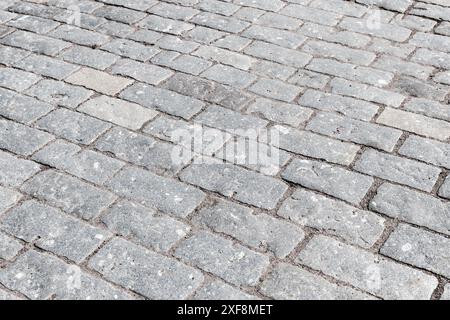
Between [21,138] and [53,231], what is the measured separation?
3.07 feet

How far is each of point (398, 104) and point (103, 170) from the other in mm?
1912

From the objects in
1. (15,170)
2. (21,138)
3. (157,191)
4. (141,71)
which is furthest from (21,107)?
(157,191)

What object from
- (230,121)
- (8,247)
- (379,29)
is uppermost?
(8,247)

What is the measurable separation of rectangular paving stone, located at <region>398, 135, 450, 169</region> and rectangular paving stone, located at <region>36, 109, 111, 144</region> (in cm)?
182

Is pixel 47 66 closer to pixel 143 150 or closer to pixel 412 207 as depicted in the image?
pixel 143 150

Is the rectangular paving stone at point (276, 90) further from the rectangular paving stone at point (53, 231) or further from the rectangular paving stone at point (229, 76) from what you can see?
the rectangular paving stone at point (53, 231)

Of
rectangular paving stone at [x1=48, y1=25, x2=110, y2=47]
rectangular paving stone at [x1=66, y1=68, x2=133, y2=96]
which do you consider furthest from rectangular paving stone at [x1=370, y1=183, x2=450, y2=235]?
rectangular paving stone at [x1=48, y1=25, x2=110, y2=47]

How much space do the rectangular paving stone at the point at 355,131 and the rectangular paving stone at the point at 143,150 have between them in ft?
2.78

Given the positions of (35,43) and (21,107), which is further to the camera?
(35,43)

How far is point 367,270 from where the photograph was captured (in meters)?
2.99

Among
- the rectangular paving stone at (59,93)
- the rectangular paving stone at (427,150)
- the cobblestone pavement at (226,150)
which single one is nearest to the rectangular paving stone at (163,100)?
the cobblestone pavement at (226,150)

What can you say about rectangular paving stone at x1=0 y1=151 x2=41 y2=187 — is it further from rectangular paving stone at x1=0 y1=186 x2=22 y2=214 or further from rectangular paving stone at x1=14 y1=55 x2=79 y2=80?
rectangular paving stone at x1=14 y1=55 x2=79 y2=80

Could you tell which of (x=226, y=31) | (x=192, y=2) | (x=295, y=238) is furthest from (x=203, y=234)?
(x=192, y=2)

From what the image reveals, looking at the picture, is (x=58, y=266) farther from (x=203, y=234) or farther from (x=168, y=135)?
(x=168, y=135)
